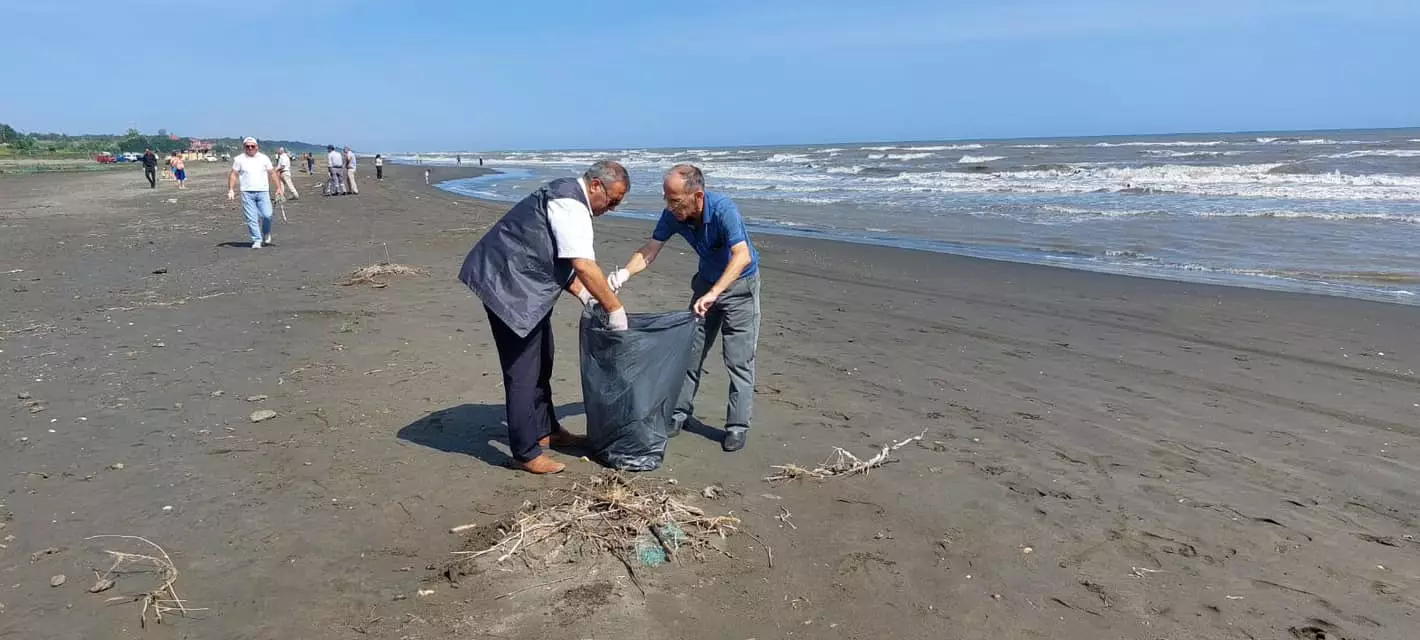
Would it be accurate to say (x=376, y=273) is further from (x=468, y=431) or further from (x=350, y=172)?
(x=350, y=172)

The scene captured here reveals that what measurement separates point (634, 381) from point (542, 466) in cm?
61

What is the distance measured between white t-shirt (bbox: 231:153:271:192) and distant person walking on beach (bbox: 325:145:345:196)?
11.5 metres

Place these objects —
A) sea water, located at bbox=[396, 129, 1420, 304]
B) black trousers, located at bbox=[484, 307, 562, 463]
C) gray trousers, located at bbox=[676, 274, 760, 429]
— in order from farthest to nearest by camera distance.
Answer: sea water, located at bbox=[396, 129, 1420, 304], gray trousers, located at bbox=[676, 274, 760, 429], black trousers, located at bbox=[484, 307, 562, 463]

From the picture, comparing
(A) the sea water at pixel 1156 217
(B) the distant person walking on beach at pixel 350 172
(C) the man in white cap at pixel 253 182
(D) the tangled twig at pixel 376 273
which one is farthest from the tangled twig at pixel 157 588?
(B) the distant person walking on beach at pixel 350 172

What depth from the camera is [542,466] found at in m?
3.98

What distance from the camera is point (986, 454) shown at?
4305mm

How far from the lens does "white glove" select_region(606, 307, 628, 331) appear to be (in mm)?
3709

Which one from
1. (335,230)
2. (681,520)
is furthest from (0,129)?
(681,520)

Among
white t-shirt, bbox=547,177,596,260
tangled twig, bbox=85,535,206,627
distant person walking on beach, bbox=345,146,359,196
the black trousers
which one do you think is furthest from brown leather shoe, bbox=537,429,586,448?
distant person walking on beach, bbox=345,146,359,196

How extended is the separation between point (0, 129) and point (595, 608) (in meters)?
112

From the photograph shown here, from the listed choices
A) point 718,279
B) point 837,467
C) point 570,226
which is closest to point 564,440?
point 718,279

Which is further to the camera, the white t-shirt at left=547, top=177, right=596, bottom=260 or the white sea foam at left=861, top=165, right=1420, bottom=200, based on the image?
the white sea foam at left=861, top=165, right=1420, bottom=200

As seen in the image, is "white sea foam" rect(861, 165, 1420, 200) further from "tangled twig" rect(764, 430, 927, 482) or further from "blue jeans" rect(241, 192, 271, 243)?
"tangled twig" rect(764, 430, 927, 482)

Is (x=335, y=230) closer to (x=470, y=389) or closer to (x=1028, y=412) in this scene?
(x=470, y=389)
